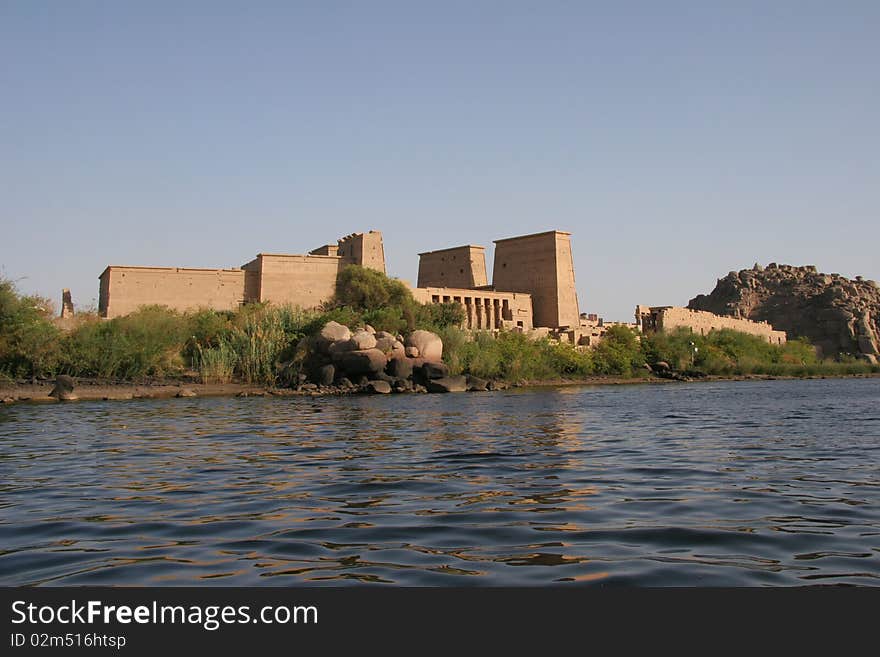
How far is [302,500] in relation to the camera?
6734 millimetres

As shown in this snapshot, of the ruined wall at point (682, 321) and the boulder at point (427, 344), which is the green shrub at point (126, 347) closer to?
the boulder at point (427, 344)

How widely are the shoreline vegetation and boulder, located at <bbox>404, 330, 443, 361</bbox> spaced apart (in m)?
1.83

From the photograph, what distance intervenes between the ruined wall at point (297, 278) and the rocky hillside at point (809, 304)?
172ft

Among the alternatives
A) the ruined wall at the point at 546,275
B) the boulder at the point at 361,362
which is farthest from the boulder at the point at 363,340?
the ruined wall at the point at 546,275

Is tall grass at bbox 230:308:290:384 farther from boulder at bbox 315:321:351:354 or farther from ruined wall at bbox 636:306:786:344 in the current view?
ruined wall at bbox 636:306:786:344

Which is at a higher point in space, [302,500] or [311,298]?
[311,298]

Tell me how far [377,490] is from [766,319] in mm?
88684

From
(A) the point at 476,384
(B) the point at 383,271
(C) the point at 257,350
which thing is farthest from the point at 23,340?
(B) the point at 383,271

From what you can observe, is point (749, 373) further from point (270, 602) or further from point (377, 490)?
point (270, 602)

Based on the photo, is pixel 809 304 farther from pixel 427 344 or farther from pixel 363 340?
pixel 363 340

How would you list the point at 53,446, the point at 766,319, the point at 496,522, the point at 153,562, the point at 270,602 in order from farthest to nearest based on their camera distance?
the point at 766,319
the point at 53,446
the point at 496,522
the point at 153,562
the point at 270,602

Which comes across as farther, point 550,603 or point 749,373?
point 749,373

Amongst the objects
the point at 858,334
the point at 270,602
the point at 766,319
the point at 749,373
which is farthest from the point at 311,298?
the point at 766,319

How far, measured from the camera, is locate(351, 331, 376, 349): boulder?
29.6 m
